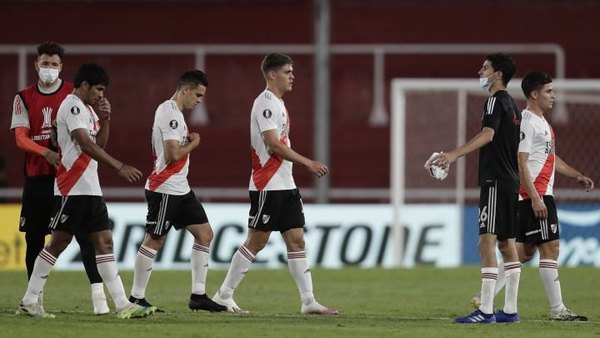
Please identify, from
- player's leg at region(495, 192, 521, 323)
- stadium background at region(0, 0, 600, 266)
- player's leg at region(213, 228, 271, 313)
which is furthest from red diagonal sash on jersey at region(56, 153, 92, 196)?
stadium background at region(0, 0, 600, 266)

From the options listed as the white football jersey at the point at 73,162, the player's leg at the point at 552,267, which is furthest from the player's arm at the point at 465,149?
the white football jersey at the point at 73,162

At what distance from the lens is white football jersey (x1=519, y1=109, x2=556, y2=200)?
1151cm

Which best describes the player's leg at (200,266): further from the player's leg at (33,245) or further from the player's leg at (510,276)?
the player's leg at (510,276)

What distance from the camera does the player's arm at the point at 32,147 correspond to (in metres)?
11.0

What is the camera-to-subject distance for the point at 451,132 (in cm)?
2166

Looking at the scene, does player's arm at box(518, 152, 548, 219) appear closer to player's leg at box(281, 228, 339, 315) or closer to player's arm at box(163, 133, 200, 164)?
player's leg at box(281, 228, 339, 315)

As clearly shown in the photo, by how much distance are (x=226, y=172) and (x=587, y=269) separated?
11007 mm

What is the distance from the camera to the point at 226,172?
1075 inches

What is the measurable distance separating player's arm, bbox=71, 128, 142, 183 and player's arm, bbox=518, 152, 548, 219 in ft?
10.1

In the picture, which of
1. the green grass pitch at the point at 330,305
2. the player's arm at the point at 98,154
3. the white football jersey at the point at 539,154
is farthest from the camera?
the white football jersey at the point at 539,154

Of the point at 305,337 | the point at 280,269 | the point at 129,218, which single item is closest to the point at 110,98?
the point at 129,218

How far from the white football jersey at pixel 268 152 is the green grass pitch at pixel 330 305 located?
113 centimetres

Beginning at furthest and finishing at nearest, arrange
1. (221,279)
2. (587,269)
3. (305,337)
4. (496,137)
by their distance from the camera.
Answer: (587,269) → (221,279) → (496,137) → (305,337)
